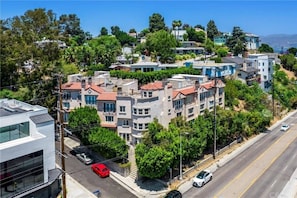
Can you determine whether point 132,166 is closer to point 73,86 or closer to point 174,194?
point 174,194

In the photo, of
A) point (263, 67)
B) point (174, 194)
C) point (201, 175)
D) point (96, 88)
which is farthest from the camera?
point (263, 67)

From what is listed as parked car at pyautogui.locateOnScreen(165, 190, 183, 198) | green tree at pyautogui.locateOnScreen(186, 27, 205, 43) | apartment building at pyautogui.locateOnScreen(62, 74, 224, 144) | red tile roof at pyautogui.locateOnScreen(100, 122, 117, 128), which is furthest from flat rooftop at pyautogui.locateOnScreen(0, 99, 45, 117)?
green tree at pyautogui.locateOnScreen(186, 27, 205, 43)

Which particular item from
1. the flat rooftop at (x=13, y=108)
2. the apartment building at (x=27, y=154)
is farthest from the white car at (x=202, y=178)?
the flat rooftop at (x=13, y=108)

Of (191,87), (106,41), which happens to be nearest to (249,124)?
(191,87)

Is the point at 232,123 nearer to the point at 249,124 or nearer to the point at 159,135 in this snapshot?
the point at 249,124

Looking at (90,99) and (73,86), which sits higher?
(73,86)

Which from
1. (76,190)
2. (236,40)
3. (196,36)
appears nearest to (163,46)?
(236,40)

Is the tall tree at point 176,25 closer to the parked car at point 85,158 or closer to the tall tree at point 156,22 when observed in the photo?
the tall tree at point 156,22
